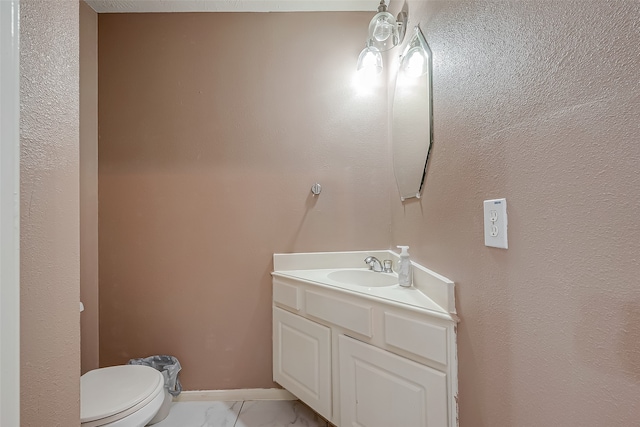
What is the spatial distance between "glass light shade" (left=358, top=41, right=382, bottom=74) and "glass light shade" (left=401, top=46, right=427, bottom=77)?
273mm

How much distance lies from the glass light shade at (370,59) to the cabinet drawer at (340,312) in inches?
52.0

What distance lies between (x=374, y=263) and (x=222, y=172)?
1.11 meters

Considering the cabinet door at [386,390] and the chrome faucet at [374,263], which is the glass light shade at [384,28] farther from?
the cabinet door at [386,390]

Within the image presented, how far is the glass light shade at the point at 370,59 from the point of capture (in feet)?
5.24

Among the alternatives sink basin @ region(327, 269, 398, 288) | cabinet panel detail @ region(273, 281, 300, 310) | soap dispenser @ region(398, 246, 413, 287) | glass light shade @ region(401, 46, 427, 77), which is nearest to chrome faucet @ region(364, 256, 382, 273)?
sink basin @ region(327, 269, 398, 288)

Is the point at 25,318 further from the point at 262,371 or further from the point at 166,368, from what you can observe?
the point at 262,371

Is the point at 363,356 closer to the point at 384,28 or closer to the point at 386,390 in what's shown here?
the point at 386,390

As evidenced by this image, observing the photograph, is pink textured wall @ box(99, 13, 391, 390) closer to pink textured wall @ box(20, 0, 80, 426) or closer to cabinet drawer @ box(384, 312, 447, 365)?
cabinet drawer @ box(384, 312, 447, 365)

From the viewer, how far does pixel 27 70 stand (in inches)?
21.2

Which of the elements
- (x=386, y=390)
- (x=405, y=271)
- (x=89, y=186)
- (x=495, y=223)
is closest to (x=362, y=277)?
(x=405, y=271)

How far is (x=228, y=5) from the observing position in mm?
1778

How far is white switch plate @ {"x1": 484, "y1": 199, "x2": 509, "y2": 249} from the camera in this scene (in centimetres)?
69

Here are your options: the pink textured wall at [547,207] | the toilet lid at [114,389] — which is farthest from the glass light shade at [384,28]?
the toilet lid at [114,389]

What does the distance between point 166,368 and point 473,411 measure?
1.64m
